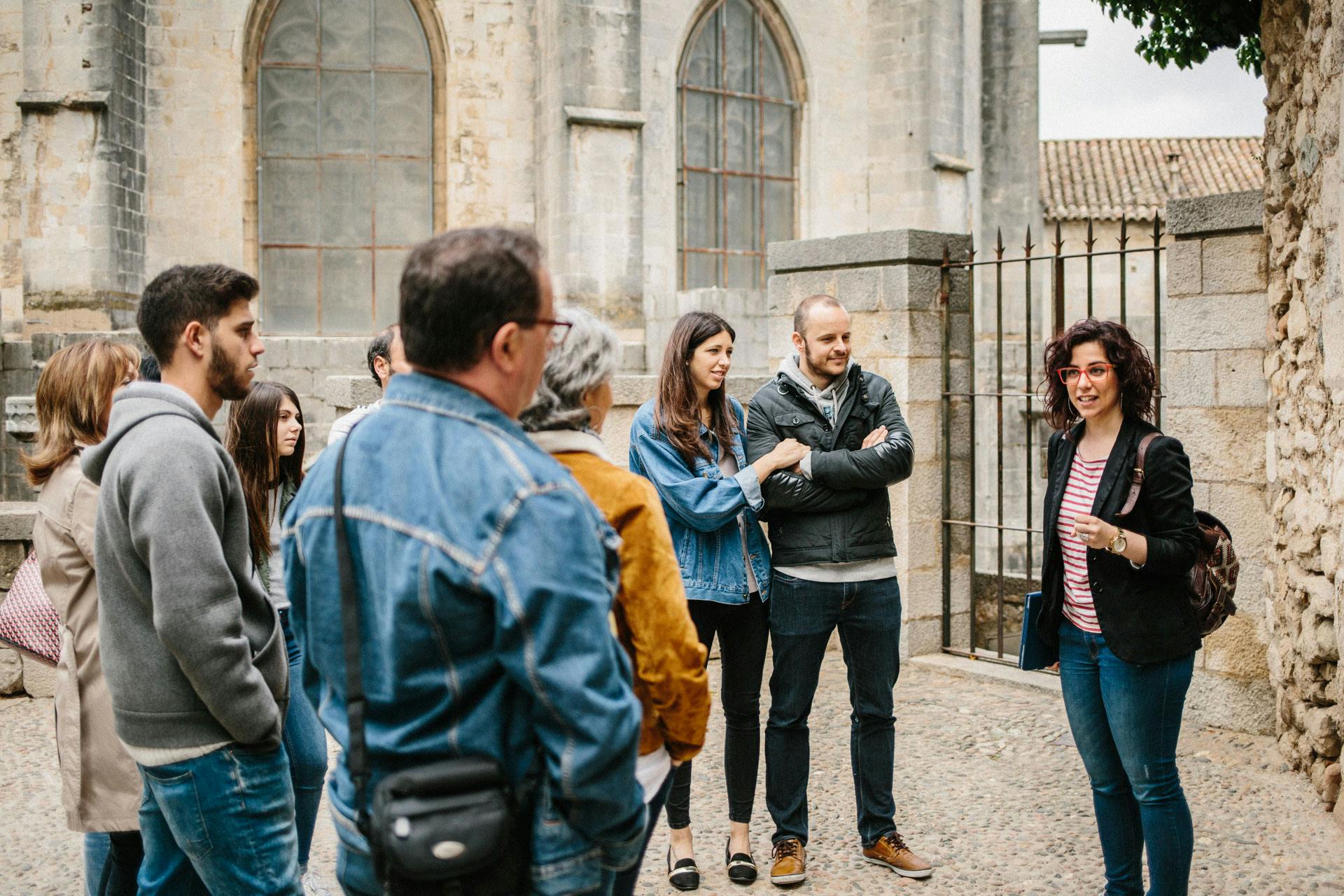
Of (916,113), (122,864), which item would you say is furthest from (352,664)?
(916,113)

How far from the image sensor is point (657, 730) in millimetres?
2336

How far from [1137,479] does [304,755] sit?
8.20ft

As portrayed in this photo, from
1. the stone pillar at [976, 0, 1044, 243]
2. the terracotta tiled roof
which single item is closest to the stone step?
the stone pillar at [976, 0, 1044, 243]

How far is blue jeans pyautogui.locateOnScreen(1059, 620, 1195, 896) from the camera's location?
3229mm

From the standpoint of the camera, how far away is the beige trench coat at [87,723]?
9.34ft

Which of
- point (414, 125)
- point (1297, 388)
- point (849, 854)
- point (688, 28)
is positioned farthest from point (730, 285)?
point (849, 854)

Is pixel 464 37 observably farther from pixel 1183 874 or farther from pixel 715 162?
pixel 1183 874

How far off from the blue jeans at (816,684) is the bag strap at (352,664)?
2406 millimetres

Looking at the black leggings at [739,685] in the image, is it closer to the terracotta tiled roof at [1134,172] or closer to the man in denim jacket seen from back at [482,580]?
the man in denim jacket seen from back at [482,580]

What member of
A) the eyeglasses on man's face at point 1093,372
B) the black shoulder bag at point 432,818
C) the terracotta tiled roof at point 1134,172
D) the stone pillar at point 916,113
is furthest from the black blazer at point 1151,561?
the terracotta tiled roof at point 1134,172

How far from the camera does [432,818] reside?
1.70 meters

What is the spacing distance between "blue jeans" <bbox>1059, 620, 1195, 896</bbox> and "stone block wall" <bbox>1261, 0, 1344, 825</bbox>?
1521 mm

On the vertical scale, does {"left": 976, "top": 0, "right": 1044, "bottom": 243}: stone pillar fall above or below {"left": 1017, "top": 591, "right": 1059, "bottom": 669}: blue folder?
above

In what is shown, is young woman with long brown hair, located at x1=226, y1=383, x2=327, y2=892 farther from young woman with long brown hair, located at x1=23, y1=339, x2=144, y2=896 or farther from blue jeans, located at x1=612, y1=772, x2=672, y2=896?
blue jeans, located at x1=612, y1=772, x2=672, y2=896
